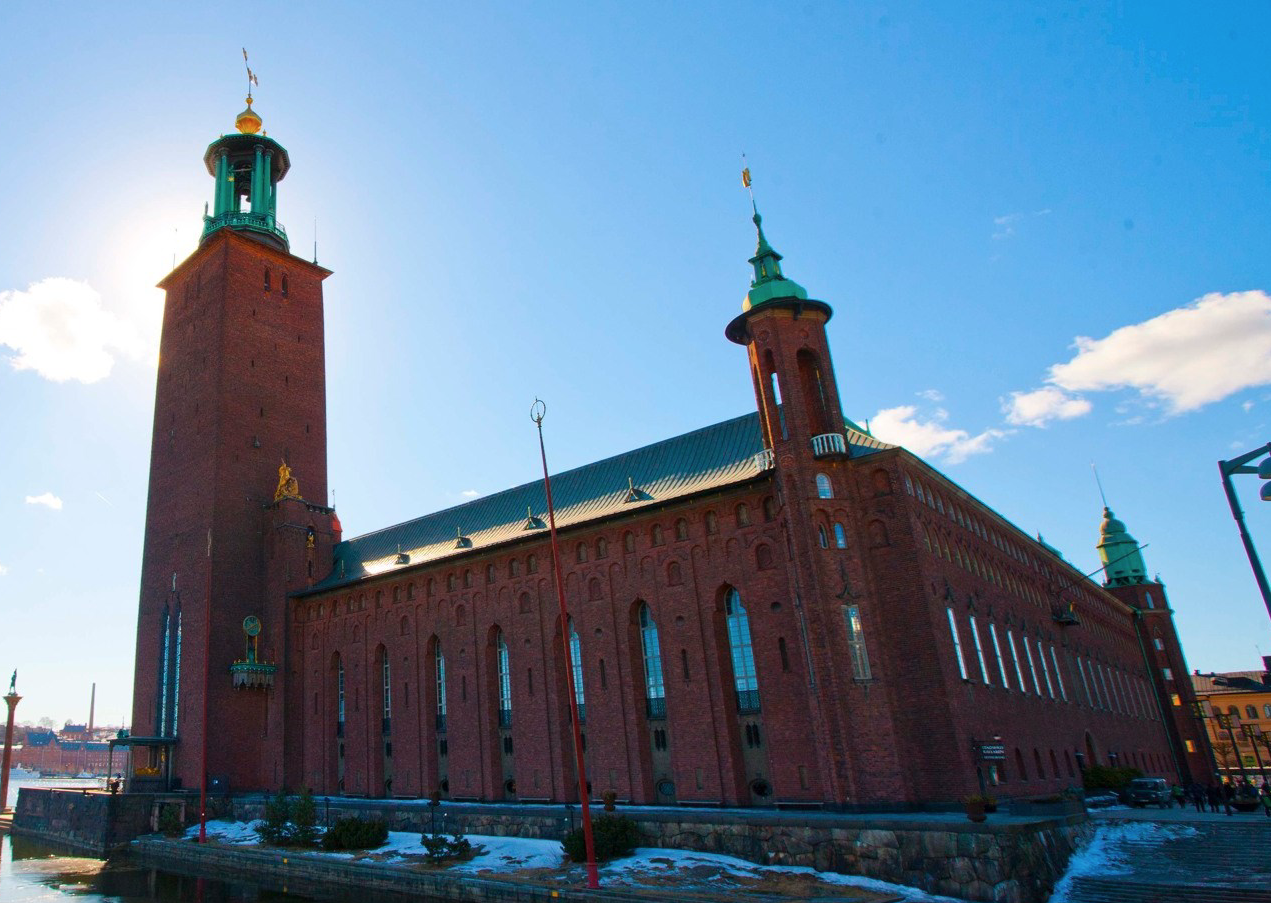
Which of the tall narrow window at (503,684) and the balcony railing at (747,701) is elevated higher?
the tall narrow window at (503,684)

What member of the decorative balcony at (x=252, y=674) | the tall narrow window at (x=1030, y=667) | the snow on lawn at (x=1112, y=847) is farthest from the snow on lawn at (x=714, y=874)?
the decorative balcony at (x=252, y=674)

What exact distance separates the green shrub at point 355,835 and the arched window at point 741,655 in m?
13.9

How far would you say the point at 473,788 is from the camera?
39688 millimetres

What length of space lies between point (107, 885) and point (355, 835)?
875cm

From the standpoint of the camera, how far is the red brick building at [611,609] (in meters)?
30.3

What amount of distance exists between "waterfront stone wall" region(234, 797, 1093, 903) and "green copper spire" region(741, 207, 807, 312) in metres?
18.6

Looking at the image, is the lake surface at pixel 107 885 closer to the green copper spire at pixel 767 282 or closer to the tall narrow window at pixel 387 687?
the tall narrow window at pixel 387 687

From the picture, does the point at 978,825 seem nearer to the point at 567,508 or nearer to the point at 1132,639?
the point at 567,508

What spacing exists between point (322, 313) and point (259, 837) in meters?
34.5

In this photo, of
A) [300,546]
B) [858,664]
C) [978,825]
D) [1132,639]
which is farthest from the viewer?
[1132,639]

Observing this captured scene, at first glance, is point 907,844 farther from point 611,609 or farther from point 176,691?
point 176,691

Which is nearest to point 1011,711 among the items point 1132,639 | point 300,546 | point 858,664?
point 858,664

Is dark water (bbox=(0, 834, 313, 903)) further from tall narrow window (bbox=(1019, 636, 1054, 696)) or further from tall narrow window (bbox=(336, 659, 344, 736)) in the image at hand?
tall narrow window (bbox=(1019, 636, 1054, 696))

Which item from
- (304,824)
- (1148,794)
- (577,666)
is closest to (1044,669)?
(1148,794)
